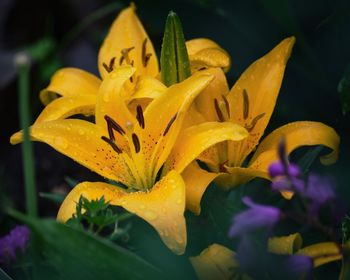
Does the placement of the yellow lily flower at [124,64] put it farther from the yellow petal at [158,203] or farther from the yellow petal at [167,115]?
the yellow petal at [158,203]

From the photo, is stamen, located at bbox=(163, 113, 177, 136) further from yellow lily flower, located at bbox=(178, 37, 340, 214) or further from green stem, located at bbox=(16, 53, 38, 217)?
green stem, located at bbox=(16, 53, 38, 217)

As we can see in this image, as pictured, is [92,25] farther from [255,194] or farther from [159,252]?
[159,252]

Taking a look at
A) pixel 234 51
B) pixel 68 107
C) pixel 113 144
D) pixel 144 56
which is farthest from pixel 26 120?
pixel 234 51

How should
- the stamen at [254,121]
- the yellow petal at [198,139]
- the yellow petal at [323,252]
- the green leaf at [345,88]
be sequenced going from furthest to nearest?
1. the green leaf at [345,88]
2. the stamen at [254,121]
3. the yellow petal at [198,139]
4. the yellow petal at [323,252]

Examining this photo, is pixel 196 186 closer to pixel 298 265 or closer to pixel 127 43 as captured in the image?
pixel 298 265

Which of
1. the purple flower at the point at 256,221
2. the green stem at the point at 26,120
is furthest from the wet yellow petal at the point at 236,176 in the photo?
the green stem at the point at 26,120
